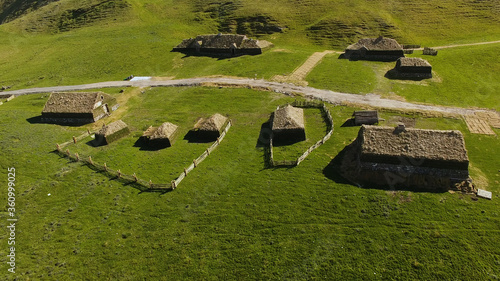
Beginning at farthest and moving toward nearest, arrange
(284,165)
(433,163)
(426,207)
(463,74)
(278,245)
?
(463,74), (284,165), (433,163), (426,207), (278,245)

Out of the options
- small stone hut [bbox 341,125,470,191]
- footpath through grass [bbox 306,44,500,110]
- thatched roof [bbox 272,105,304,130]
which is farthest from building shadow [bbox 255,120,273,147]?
footpath through grass [bbox 306,44,500,110]

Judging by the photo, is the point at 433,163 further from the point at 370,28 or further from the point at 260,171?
the point at 370,28

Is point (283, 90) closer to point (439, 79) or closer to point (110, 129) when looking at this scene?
point (439, 79)

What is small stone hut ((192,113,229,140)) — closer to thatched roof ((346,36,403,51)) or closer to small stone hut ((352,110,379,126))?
small stone hut ((352,110,379,126))

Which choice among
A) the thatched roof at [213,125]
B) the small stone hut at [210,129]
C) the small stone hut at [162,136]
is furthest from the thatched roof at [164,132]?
the thatched roof at [213,125]

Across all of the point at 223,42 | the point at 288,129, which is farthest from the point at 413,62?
the point at 223,42

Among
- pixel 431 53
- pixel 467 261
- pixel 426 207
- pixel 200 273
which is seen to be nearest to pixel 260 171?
pixel 200 273
